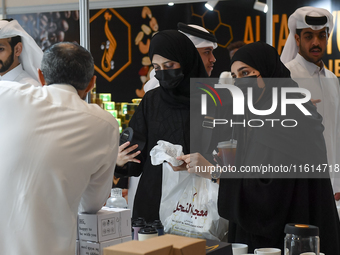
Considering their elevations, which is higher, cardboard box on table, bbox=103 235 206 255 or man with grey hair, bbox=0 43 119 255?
man with grey hair, bbox=0 43 119 255

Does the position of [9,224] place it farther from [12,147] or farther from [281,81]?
[281,81]

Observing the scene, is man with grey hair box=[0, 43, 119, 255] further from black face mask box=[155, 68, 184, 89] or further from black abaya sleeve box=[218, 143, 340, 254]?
black face mask box=[155, 68, 184, 89]

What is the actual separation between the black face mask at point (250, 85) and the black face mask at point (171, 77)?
0.97 feet

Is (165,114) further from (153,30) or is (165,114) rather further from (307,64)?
(153,30)

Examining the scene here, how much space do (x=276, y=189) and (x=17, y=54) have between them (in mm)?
1891

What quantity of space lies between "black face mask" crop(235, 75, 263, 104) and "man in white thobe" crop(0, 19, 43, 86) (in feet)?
4.57

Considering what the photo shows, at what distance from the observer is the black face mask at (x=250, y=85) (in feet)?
6.21

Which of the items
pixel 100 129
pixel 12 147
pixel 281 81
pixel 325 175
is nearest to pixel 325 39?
pixel 281 81

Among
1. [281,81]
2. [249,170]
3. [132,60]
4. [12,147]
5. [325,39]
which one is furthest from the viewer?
[132,60]

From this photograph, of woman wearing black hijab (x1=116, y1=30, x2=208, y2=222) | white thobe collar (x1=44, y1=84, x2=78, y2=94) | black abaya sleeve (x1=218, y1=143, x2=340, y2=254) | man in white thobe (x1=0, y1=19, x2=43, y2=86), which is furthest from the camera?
man in white thobe (x1=0, y1=19, x2=43, y2=86)

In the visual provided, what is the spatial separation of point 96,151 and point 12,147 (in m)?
0.27

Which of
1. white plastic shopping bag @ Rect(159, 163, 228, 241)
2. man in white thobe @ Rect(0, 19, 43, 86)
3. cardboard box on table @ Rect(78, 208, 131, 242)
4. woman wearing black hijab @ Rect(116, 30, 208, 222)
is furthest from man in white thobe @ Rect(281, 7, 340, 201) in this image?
cardboard box on table @ Rect(78, 208, 131, 242)

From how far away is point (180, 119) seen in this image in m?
2.12

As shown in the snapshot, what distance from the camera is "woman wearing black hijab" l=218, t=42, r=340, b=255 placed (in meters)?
1.68
